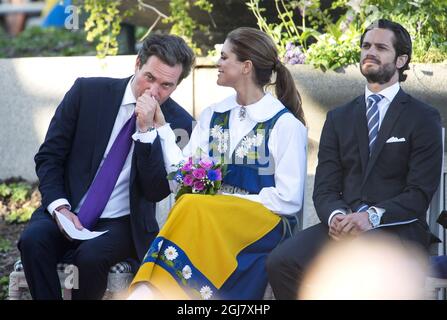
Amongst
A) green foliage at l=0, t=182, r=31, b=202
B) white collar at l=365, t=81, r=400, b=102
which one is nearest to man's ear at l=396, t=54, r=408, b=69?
white collar at l=365, t=81, r=400, b=102

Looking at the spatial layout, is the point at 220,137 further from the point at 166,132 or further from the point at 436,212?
the point at 436,212

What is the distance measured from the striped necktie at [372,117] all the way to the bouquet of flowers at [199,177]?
30.1 inches

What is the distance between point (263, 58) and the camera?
17.3 ft

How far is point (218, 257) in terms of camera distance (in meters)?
4.68

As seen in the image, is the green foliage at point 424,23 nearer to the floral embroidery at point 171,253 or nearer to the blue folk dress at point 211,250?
the blue folk dress at point 211,250

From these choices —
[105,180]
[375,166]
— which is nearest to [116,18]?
[105,180]

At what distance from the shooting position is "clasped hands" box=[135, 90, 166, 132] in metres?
5.04

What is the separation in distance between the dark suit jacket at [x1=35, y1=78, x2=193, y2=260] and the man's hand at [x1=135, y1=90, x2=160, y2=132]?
0.10 m

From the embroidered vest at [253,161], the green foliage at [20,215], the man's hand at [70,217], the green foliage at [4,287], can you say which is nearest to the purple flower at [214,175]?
the embroidered vest at [253,161]

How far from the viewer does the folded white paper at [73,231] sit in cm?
494

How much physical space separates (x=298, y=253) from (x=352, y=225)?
29 cm

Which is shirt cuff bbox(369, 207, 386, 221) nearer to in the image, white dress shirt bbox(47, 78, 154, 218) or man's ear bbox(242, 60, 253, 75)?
man's ear bbox(242, 60, 253, 75)
